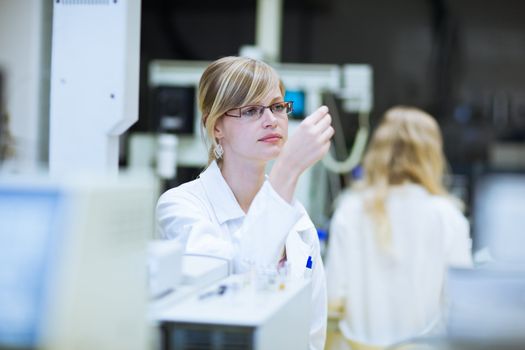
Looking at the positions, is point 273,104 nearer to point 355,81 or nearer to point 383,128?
point 383,128

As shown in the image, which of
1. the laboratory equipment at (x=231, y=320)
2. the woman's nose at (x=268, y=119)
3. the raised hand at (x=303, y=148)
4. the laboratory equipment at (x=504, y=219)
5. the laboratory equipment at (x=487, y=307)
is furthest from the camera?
the laboratory equipment at (x=504, y=219)

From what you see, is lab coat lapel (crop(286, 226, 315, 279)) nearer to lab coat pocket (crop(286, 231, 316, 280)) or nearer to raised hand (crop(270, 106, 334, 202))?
lab coat pocket (crop(286, 231, 316, 280))

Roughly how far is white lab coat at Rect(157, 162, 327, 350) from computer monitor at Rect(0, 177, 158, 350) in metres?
0.46

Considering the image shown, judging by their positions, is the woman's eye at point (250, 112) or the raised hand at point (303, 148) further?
the woman's eye at point (250, 112)

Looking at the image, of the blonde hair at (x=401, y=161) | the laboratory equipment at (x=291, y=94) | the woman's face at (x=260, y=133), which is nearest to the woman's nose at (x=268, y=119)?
the woman's face at (x=260, y=133)

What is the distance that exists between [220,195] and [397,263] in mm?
1141

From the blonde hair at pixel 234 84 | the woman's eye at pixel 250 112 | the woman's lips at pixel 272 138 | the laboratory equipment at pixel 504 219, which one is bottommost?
the laboratory equipment at pixel 504 219

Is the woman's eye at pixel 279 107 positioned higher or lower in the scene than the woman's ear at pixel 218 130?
higher

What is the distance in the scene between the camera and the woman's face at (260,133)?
1.43 meters

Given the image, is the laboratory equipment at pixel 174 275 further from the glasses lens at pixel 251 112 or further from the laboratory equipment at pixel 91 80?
the glasses lens at pixel 251 112

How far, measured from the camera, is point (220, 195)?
1472 millimetres

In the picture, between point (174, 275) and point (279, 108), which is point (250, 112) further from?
point (174, 275)

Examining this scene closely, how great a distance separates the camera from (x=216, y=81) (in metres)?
1.47

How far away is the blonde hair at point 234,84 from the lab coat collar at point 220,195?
0.35 feet
